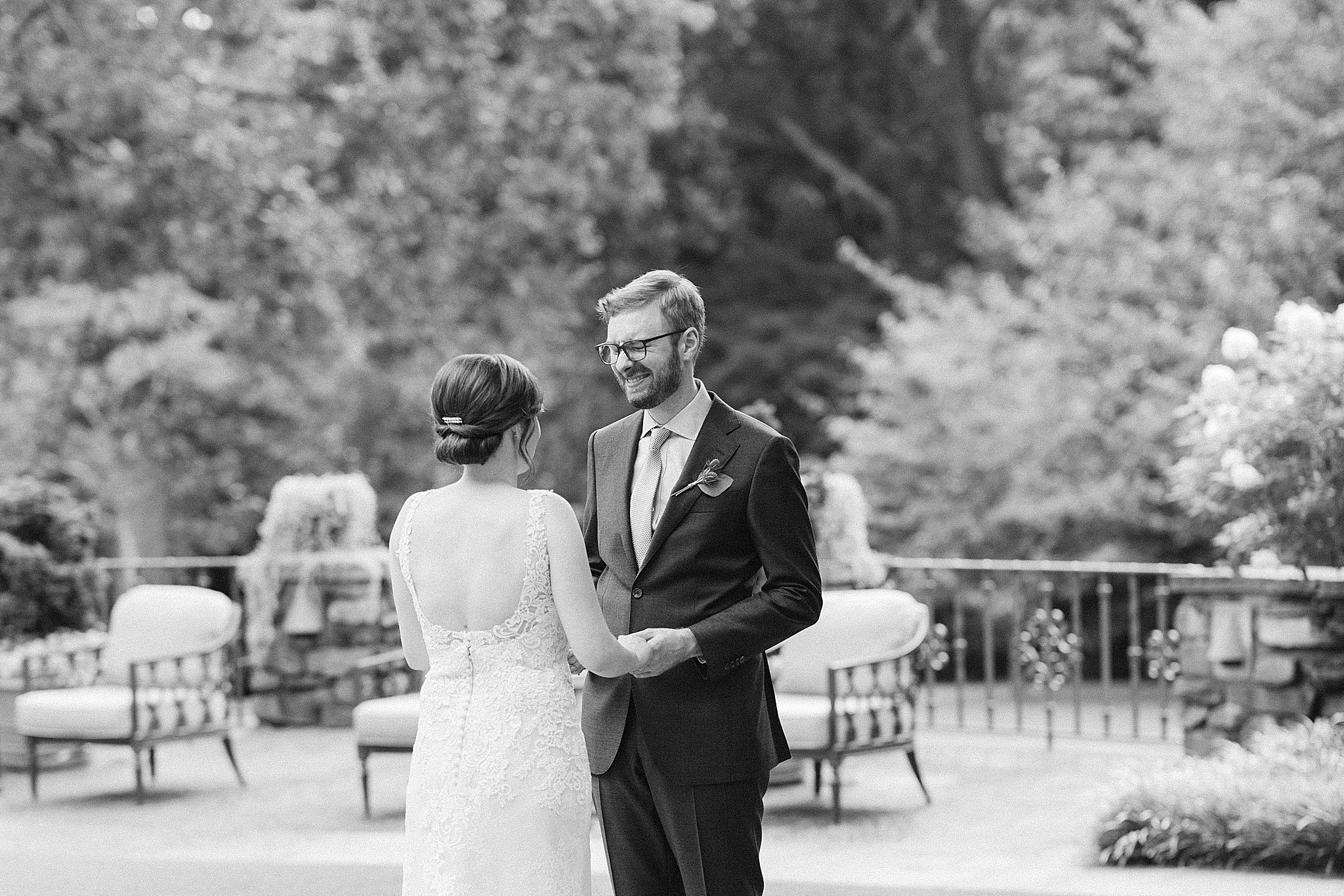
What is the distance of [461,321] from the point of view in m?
17.2

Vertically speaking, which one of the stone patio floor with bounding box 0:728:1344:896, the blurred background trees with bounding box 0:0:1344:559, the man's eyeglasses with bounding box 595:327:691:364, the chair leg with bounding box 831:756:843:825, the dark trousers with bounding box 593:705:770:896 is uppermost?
the blurred background trees with bounding box 0:0:1344:559

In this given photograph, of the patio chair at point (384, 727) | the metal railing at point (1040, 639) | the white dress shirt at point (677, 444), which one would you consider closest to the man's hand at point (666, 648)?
the white dress shirt at point (677, 444)

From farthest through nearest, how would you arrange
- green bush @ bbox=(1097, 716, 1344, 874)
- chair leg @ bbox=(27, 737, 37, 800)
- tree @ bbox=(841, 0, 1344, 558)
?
tree @ bbox=(841, 0, 1344, 558), chair leg @ bbox=(27, 737, 37, 800), green bush @ bbox=(1097, 716, 1344, 874)

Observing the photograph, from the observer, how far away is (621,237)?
19266 mm

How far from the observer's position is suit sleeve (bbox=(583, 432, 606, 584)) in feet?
12.8

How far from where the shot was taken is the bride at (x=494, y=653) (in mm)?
3531

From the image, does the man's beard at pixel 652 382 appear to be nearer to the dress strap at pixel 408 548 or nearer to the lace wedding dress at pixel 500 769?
the lace wedding dress at pixel 500 769

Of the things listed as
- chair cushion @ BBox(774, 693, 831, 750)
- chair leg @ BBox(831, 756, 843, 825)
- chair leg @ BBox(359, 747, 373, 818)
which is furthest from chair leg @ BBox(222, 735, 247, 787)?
chair leg @ BBox(831, 756, 843, 825)

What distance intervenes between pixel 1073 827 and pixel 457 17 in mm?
9480

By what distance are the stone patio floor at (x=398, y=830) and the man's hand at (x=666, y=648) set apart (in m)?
2.59

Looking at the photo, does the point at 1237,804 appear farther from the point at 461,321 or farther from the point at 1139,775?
the point at 461,321

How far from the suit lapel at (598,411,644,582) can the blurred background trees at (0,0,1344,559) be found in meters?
7.52

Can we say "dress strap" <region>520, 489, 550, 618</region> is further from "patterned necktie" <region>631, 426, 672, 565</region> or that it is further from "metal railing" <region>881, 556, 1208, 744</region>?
"metal railing" <region>881, 556, 1208, 744</region>

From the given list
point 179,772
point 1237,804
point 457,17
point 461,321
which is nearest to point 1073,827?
point 1237,804
